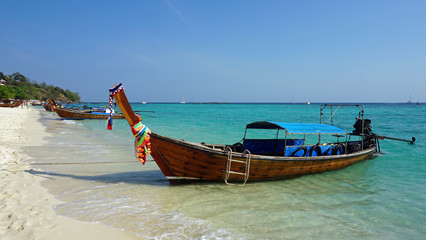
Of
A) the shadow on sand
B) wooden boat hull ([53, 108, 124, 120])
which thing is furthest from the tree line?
the shadow on sand

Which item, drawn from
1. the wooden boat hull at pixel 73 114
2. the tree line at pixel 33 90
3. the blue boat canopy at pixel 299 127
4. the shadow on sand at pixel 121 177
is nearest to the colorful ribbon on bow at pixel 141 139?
the shadow on sand at pixel 121 177

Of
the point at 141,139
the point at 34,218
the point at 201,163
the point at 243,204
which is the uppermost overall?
the point at 141,139

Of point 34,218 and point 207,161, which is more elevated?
point 207,161

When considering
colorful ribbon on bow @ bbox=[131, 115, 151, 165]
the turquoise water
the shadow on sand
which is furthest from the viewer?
the shadow on sand

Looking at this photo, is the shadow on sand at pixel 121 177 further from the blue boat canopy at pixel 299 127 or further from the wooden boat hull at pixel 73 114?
the wooden boat hull at pixel 73 114

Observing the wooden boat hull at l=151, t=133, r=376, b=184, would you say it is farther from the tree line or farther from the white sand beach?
the tree line

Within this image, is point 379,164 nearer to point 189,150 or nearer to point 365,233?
point 365,233

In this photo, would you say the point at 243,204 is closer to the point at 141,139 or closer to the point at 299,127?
the point at 141,139

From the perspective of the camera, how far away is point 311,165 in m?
9.14

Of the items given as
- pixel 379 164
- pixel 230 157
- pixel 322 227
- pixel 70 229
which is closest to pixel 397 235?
pixel 322 227

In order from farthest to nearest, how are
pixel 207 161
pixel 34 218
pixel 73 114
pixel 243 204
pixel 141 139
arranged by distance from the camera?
pixel 73 114, pixel 207 161, pixel 141 139, pixel 243 204, pixel 34 218

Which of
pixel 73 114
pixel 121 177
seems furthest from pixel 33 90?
pixel 121 177

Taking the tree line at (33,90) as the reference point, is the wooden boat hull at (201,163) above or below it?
below

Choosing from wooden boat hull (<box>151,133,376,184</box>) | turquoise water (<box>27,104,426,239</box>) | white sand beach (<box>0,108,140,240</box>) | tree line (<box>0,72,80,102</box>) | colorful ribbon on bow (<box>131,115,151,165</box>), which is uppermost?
tree line (<box>0,72,80,102</box>)
